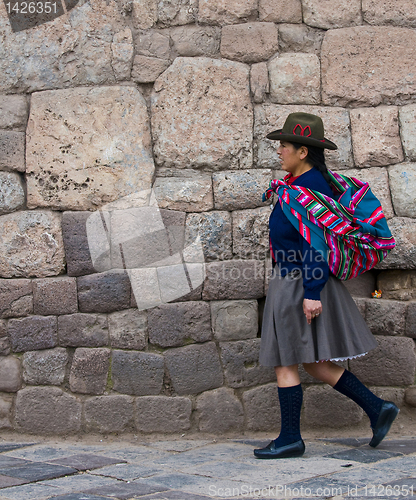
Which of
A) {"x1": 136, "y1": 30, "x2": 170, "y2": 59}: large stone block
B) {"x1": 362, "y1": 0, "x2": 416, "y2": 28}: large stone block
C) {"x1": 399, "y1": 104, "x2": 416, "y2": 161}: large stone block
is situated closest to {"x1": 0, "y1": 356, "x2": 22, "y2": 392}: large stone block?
{"x1": 136, "y1": 30, "x2": 170, "y2": 59}: large stone block

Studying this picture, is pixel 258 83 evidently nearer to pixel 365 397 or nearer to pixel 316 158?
pixel 316 158

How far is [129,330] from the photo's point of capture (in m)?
3.47

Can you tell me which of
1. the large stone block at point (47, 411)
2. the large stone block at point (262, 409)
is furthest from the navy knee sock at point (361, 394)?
the large stone block at point (47, 411)

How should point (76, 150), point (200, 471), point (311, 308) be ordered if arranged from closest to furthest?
1. point (200, 471)
2. point (311, 308)
3. point (76, 150)

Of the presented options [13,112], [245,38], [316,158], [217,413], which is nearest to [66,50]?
[13,112]

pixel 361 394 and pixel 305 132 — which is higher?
pixel 305 132

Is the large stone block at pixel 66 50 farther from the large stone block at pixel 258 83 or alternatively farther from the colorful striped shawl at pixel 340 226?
the colorful striped shawl at pixel 340 226

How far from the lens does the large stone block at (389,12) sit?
3.63 metres

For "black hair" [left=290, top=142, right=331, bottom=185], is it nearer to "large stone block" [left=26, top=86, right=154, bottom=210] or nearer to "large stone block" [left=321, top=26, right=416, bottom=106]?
"large stone block" [left=321, top=26, right=416, bottom=106]

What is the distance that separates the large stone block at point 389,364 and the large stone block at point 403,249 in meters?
0.46

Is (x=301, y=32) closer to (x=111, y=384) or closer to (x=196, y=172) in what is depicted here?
(x=196, y=172)

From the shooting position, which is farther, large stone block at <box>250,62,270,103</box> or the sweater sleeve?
large stone block at <box>250,62,270,103</box>

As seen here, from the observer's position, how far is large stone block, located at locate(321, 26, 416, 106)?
142 inches

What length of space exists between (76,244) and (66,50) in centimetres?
124
